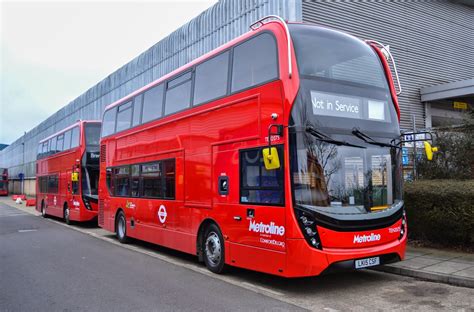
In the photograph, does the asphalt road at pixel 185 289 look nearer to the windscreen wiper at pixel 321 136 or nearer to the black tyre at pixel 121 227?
the windscreen wiper at pixel 321 136

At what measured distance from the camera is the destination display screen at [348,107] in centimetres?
645

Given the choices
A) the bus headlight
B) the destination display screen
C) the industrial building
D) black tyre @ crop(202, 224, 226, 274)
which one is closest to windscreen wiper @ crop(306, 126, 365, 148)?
the destination display screen

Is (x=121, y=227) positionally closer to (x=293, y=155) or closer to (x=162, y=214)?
(x=162, y=214)

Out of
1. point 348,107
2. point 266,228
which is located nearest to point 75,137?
point 266,228

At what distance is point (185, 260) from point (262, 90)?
4.71 metres

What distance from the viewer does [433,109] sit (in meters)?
18.5

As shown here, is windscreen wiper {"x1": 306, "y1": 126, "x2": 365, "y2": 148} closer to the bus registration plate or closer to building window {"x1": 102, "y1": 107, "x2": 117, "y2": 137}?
the bus registration plate

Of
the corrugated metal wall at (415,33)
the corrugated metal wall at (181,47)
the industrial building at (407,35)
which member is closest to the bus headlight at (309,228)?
the industrial building at (407,35)

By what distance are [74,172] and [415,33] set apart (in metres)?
15.2

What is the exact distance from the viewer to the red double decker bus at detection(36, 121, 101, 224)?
16922 mm

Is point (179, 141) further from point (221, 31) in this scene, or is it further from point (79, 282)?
point (221, 31)

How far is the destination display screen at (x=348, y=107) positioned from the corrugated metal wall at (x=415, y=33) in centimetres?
780

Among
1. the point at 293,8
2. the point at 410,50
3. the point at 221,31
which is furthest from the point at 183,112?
the point at 410,50

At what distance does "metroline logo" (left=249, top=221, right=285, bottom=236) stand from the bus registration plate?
1187 mm
